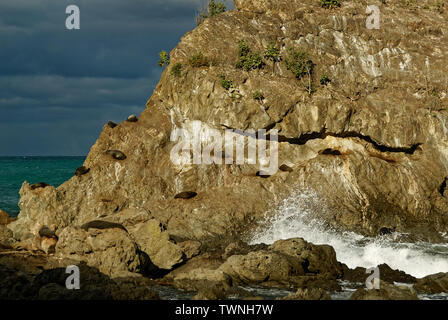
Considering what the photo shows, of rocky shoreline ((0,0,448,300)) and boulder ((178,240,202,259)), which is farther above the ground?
rocky shoreline ((0,0,448,300))

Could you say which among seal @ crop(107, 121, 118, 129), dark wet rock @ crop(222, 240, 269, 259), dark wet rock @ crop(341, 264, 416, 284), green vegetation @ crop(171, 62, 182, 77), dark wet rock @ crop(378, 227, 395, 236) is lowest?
dark wet rock @ crop(341, 264, 416, 284)

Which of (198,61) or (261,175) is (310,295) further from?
(198,61)

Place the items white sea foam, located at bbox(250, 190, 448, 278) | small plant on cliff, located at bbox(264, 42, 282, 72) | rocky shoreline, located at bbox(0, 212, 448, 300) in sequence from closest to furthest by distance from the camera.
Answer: rocky shoreline, located at bbox(0, 212, 448, 300) → white sea foam, located at bbox(250, 190, 448, 278) → small plant on cliff, located at bbox(264, 42, 282, 72)

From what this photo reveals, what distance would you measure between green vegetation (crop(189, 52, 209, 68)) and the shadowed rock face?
0.36 metres

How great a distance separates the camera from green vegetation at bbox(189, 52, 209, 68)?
40.2m

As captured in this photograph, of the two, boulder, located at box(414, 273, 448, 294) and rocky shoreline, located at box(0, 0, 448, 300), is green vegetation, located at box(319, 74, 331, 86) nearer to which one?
rocky shoreline, located at box(0, 0, 448, 300)

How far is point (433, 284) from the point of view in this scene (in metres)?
24.1

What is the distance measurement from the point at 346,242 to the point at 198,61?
16775 millimetres

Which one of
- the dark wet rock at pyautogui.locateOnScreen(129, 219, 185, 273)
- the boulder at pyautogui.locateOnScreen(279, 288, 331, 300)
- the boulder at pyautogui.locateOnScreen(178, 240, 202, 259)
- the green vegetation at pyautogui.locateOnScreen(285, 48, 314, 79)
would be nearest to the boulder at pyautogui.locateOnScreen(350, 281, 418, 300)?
the boulder at pyautogui.locateOnScreen(279, 288, 331, 300)

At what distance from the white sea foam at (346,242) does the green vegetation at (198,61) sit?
11.8 metres

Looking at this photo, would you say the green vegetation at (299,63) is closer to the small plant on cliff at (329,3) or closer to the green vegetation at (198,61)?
the green vegetation at (198,61)
